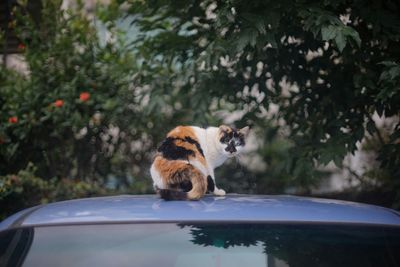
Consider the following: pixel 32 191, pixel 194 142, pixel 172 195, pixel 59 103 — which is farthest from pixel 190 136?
pixel 59 103

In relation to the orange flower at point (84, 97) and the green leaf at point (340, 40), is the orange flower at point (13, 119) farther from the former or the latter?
the green leaf at point (340, 40)

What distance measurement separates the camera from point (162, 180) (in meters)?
3.14

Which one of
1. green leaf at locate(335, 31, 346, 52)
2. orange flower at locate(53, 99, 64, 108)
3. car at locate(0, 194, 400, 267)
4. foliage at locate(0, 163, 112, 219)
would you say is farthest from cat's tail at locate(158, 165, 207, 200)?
orange flower at locate(53, 99, 64, 108)

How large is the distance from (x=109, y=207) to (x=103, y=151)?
178 inches

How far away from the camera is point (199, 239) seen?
233 cm

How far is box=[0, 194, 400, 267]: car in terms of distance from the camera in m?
2.28

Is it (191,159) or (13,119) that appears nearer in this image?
(191,159)

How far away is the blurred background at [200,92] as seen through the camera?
171 inches

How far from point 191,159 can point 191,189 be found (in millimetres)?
237

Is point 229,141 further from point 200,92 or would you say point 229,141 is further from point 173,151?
point 200,92

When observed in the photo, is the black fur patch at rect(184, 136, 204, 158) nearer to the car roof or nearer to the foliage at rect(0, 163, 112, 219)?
the car roof

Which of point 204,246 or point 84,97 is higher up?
point 84,97

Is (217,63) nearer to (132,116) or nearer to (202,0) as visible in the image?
(202,0)

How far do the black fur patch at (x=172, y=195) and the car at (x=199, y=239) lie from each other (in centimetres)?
40
